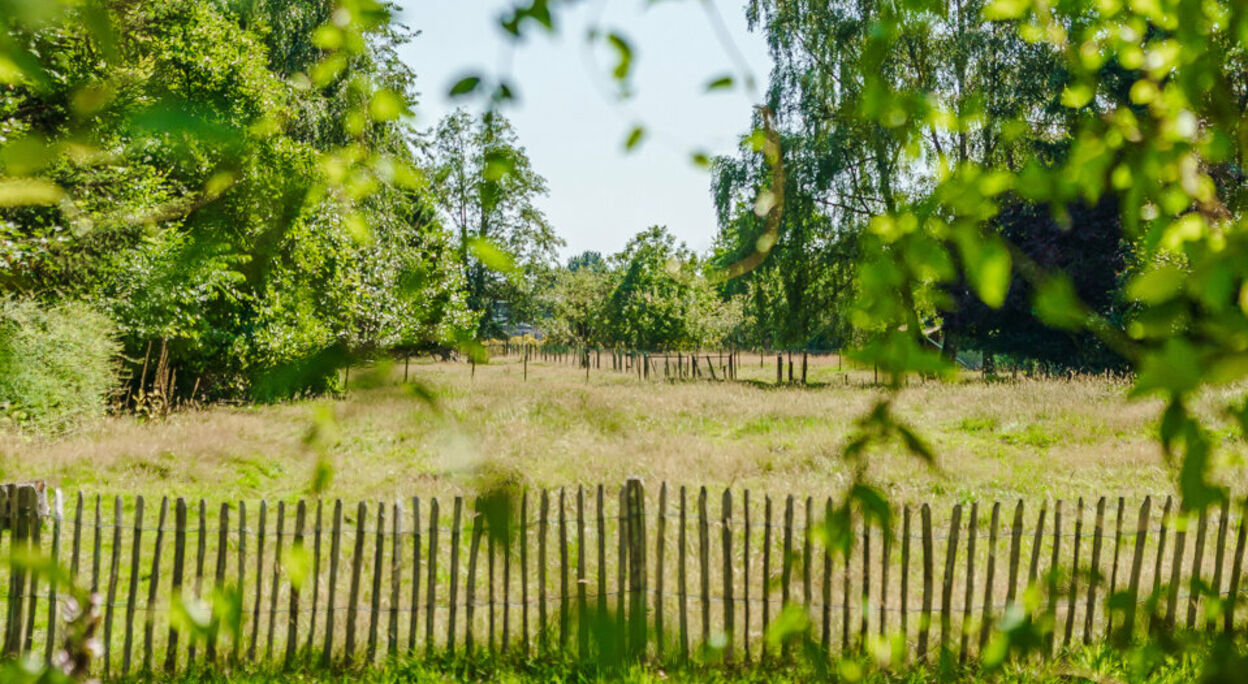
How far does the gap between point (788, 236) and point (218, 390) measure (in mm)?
13112

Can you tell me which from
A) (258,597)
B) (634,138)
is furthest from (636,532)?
(634,138)

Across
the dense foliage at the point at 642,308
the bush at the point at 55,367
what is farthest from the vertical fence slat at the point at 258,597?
the dense foliage at the point at 642,308

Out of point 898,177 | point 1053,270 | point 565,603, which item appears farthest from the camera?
point 1053,270

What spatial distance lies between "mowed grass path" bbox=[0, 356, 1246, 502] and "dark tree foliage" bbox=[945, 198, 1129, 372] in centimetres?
800

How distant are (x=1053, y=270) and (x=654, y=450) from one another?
16197mm

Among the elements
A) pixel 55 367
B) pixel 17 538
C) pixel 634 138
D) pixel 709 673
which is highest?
pixel 634 138

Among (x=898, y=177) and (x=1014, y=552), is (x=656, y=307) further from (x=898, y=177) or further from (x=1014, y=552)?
(x=1014, y=552)

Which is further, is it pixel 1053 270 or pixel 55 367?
pixel 1053 270

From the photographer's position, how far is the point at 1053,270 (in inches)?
866

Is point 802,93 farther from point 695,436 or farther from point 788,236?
point 695,436

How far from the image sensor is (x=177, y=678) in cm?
435

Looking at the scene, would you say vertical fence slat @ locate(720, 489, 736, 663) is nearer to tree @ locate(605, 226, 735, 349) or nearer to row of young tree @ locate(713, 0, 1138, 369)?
row of young tree @ locate(713, 0, 1138, 369)

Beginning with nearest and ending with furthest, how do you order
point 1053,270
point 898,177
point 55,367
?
point 55,367 < point 898,177 < point 1053,270

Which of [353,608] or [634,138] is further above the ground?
[634,138]
